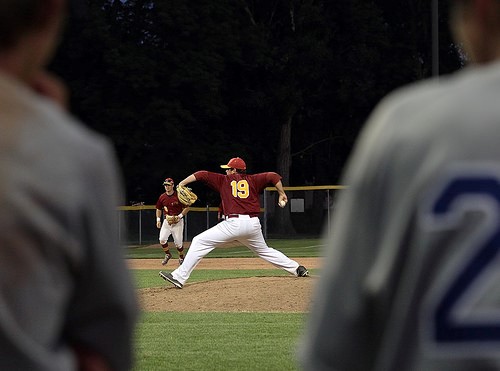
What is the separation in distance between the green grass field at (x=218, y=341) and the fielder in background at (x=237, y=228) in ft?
10.5

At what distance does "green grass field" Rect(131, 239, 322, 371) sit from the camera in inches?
401

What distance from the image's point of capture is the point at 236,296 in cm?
1719

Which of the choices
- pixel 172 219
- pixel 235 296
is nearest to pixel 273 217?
pixel 172 219

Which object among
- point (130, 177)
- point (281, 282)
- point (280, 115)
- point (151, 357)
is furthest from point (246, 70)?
point (151, 357)

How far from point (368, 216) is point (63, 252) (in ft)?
1.71

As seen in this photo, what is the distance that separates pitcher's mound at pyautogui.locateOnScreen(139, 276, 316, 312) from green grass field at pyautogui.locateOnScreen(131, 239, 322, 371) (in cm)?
80

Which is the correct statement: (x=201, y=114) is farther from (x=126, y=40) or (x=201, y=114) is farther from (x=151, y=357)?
(x=151, y=357)

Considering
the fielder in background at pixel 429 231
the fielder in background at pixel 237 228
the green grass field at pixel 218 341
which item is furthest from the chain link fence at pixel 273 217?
the fielder in background at pixel 429 231

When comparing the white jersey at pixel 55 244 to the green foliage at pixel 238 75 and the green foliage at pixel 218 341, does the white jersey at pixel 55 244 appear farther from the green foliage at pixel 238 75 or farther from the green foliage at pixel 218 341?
the green foliage at pixel 238 75

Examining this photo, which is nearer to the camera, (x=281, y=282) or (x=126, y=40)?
(x=281, y=282)

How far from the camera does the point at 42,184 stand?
212cm

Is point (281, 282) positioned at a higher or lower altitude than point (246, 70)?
lower

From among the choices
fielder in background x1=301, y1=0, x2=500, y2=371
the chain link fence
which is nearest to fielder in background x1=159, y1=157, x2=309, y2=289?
fielder in background x1=301, y1=0, x2=500, y2=371

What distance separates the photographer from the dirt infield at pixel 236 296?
16.2 metres
